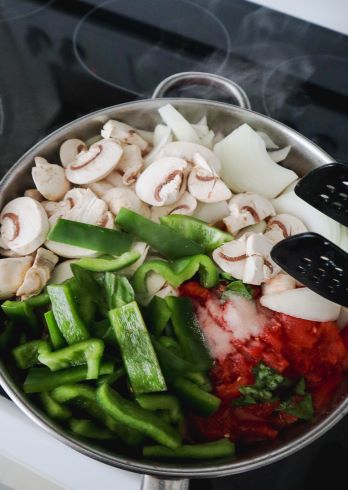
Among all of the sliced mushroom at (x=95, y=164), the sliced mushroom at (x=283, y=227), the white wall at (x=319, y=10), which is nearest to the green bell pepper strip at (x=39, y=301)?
the sliced mushroom at (x=95, y=164)

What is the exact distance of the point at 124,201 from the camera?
137 centimetres

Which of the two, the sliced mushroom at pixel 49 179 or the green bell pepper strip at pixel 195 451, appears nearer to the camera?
the green bell pepper strip at pixel 195 451

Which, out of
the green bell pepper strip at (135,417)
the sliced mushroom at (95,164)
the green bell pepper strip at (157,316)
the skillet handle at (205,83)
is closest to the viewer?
the green bell pepper strip at (135,417)

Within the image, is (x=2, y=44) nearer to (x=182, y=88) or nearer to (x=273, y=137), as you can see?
(x=182, y=88)

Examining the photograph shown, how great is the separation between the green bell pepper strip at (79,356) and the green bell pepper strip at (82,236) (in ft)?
0.81

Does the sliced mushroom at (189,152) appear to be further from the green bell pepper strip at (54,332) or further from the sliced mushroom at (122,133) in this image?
the green bell pepper strip at (54,332)

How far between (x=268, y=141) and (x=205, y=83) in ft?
1.08

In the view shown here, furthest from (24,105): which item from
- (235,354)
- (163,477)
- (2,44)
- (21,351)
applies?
(163,477)

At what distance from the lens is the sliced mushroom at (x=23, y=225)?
1.32 metres

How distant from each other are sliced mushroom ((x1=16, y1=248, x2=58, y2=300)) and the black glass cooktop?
495 mm

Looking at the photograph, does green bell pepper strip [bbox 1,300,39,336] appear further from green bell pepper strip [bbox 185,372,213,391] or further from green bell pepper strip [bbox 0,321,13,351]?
green bell pepper strip [bbox 185,372,213,391]

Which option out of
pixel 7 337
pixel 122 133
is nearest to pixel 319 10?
pixel 122 133

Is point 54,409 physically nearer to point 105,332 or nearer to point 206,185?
point 105,332

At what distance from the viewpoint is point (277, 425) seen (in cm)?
122
